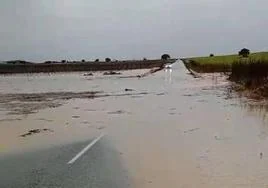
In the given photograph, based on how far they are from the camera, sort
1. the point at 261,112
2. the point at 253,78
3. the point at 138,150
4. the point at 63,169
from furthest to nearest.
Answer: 1. the point at 253,78
2. the point at 261,112
3. the point at 138,150
4. the point at 63,169

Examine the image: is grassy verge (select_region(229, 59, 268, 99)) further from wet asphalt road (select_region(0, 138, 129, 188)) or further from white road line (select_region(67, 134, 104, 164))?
wet asphalt road (select_region(0, 138, 129, 188))

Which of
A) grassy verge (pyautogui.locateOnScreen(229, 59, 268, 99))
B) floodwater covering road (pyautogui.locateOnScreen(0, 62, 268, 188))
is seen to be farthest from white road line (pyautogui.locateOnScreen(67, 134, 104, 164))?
grassy verge (pyautogui.locateOnScreen(229, 59, 268, 99))

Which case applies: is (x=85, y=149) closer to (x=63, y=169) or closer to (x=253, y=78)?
(x=63, y=169)

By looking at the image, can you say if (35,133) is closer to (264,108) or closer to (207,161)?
(207,161)

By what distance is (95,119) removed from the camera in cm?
2169

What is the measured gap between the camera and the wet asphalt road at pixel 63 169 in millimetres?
9133

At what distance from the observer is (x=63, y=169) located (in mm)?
10430

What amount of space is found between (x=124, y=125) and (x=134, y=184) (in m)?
10.0

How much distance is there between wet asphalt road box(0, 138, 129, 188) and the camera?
360 inches

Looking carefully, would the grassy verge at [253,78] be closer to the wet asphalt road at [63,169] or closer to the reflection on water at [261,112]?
the reflection on water at [261,112]

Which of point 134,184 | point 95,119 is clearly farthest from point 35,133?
point 134,184

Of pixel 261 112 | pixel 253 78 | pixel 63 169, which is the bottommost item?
pixel 261 112

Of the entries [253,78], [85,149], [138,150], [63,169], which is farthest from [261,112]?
[253,78]

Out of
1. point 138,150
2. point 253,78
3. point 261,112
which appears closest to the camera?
point 138,150
